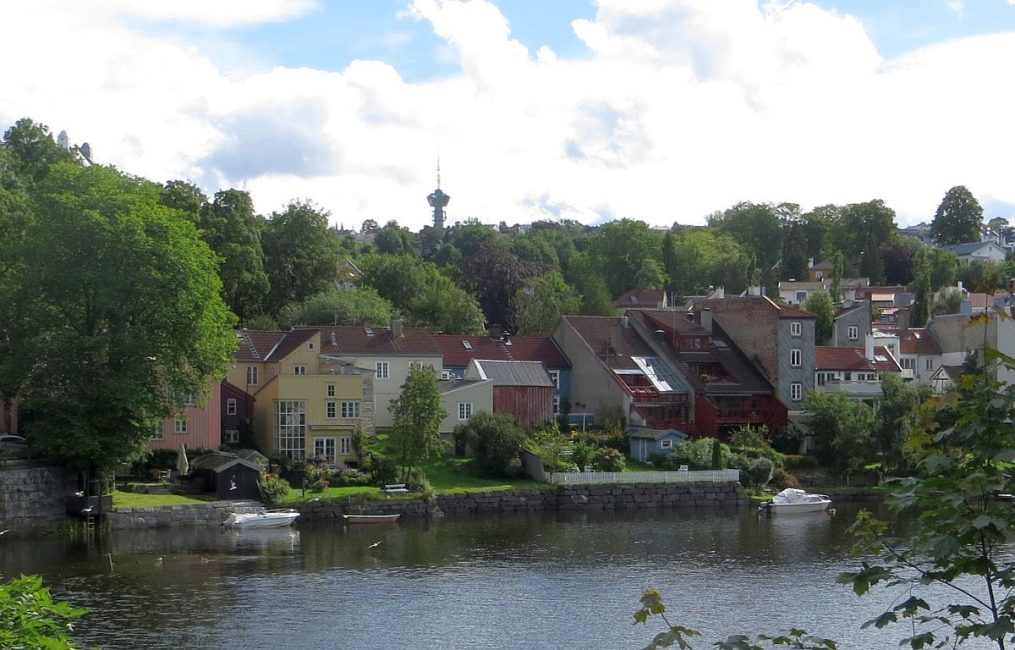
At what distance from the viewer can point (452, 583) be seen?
123 ft

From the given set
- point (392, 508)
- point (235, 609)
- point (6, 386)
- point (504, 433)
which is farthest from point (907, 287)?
point (235, 609)

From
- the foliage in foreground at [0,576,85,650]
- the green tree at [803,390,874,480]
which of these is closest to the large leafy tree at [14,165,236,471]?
the green tree at [803,390,874,480]

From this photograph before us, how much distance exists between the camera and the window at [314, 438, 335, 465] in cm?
5744

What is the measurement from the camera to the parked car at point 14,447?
48.5 meters

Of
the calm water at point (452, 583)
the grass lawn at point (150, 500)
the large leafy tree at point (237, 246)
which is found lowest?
the calm water at point (452, 583)

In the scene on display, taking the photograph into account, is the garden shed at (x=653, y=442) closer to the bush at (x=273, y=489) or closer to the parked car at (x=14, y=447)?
the bush at (x=273, y=489)

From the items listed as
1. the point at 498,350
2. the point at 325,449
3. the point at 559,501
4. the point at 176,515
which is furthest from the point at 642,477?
the point at 176,515

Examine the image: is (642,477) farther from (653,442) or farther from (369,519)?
(369,519)

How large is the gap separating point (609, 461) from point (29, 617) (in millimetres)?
46260

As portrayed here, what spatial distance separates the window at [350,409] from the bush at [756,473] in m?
18.0

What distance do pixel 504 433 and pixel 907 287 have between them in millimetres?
71689

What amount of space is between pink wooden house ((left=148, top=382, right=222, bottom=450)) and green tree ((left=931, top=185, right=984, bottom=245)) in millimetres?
117564

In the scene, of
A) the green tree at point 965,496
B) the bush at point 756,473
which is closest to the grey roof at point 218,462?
the bush at point 756,473

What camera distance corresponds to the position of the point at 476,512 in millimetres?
53719
